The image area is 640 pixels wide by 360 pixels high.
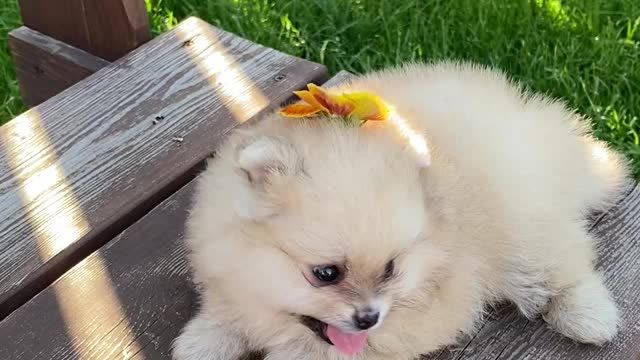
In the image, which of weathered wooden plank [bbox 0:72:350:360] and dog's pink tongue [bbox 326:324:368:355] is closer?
dog's pink tongue [bbox 326:324:368:355]

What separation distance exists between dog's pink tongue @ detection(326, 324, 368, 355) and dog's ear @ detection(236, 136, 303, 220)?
0.26 m

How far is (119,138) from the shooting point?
2297mm

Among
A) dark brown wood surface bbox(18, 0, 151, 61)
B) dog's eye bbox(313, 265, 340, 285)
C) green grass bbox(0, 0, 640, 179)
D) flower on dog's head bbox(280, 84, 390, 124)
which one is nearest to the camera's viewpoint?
dog's eye bbox(313, 265, 340, 285)

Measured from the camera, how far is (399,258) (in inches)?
58.0

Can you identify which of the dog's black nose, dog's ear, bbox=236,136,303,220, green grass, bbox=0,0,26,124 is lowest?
green grass, bbox=0,0,26,124

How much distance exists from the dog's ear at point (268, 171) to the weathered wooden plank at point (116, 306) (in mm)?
441

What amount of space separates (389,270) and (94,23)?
157 centimetres

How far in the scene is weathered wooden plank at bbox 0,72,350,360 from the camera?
1778 millimetres

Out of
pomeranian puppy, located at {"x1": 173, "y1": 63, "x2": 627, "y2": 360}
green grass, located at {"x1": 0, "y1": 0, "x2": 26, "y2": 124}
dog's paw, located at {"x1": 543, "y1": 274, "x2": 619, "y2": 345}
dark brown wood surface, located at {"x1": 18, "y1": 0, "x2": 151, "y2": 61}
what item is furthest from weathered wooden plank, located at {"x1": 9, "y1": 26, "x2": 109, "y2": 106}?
dog's paw, located at {"x1": 543, "y1": 274, "x2": 619, "y2": 345}

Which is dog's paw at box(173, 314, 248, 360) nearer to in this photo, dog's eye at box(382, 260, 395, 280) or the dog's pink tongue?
the dog's pink tongue

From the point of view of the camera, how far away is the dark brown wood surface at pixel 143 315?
1786mm

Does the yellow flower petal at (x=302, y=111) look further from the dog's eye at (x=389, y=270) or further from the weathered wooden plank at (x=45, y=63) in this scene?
the weathered wooden plank at (x=45, y=63)

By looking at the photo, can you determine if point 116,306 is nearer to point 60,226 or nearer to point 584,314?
point 60,226

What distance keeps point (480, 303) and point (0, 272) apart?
3.39ft
